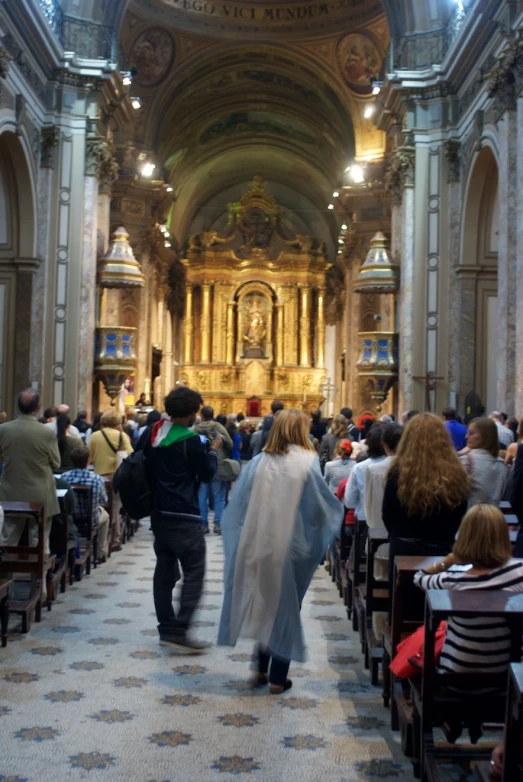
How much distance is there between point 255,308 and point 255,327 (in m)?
0.74

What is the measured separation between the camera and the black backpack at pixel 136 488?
6156 millimetres

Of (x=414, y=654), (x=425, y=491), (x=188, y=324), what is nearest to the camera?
(x=414, y=654)

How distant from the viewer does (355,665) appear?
6070 millimetres

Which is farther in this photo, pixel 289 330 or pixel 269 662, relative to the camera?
pixel 289 330

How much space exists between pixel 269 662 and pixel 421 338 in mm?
12231

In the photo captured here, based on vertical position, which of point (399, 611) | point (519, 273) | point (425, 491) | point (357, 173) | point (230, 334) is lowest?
point (399, 611)

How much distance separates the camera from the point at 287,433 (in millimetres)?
5426

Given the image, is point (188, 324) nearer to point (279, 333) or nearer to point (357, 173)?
point (279, 333)

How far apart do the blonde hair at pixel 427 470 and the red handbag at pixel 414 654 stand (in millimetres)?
764

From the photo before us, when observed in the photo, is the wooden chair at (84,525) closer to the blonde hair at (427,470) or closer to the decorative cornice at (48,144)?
the blonde hair at (427,470)

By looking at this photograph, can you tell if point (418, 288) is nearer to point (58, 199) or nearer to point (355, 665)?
point (58, 199)

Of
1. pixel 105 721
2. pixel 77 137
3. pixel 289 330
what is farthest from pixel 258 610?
pixel 289 330

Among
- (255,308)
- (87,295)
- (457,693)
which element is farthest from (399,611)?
(255,308)

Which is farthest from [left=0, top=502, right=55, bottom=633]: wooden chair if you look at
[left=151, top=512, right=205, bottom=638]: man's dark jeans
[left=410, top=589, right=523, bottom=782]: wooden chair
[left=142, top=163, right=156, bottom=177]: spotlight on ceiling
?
[left=142, top=163, right=156, bottom=177]: spotlight on ceiling
